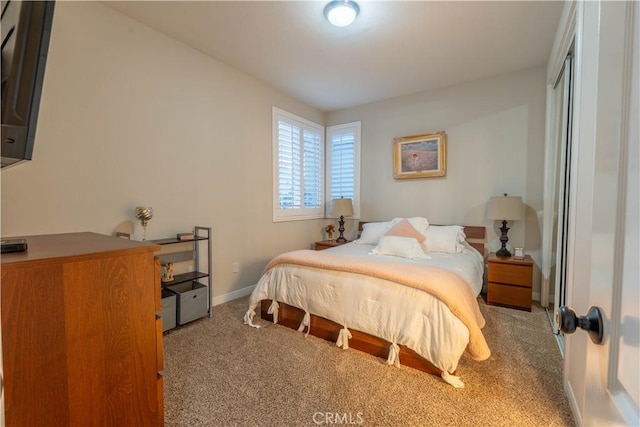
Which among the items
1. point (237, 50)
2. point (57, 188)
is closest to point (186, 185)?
point (57, 188)

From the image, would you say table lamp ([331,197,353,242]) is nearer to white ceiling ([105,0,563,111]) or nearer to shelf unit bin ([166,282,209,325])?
white ceiling ([105,0,563,111])

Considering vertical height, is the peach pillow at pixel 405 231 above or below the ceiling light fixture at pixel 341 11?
below

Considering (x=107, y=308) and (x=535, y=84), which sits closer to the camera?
(x=107, y=308)

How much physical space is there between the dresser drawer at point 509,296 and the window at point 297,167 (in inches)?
99.3

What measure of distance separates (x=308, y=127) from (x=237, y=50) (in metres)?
1.61

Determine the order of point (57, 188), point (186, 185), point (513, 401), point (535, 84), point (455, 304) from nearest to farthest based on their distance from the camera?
point (513, 401), point (455, 304), point (57, 188), point (186, 185), point (535, 84)

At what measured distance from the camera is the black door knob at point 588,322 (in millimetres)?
549

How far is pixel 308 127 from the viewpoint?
166 inches

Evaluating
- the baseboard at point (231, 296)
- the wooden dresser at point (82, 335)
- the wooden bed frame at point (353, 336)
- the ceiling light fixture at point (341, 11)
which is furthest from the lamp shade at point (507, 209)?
the wooden dresser at point (82, 335)

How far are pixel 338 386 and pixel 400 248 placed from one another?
4.97 ft

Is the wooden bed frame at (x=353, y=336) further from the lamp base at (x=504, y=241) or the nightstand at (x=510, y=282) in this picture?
the lamp base at (x=504, y=241)

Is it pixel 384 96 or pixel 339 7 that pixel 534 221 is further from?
pixel 339 7

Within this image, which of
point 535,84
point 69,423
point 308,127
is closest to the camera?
point 69,423

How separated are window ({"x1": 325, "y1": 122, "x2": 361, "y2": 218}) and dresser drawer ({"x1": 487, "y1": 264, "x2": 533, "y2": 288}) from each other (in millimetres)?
1964
